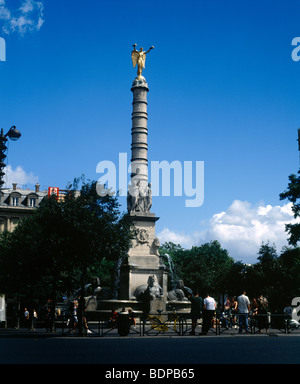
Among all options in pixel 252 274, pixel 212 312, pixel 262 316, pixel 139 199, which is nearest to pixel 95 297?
pixel 139 199

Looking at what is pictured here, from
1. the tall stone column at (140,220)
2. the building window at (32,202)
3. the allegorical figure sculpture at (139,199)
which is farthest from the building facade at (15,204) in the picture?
the allegorical figure sculpture at (139,199)

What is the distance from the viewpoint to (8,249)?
41469 millimetres

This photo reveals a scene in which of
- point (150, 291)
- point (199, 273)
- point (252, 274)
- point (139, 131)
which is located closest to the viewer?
point (150, 291)

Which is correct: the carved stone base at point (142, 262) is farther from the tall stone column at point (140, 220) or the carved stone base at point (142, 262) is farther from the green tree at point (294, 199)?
the green tree at point (294, 199)

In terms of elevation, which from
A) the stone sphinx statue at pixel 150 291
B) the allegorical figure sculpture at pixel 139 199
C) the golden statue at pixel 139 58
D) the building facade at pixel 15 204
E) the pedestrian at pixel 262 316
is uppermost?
the golden statue at pixel 139 58

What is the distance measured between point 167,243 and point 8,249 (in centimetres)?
5066

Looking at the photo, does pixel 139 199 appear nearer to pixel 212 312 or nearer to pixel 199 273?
pixel 212 312

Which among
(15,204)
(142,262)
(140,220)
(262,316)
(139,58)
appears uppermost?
(139,58)

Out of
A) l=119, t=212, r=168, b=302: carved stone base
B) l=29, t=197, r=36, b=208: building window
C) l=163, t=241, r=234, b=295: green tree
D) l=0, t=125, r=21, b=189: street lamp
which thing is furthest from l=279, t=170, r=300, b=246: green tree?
l=29, t=197, r=36, b=208: building window

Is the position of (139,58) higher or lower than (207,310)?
higher

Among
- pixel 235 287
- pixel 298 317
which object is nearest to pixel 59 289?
pixel 298 317
